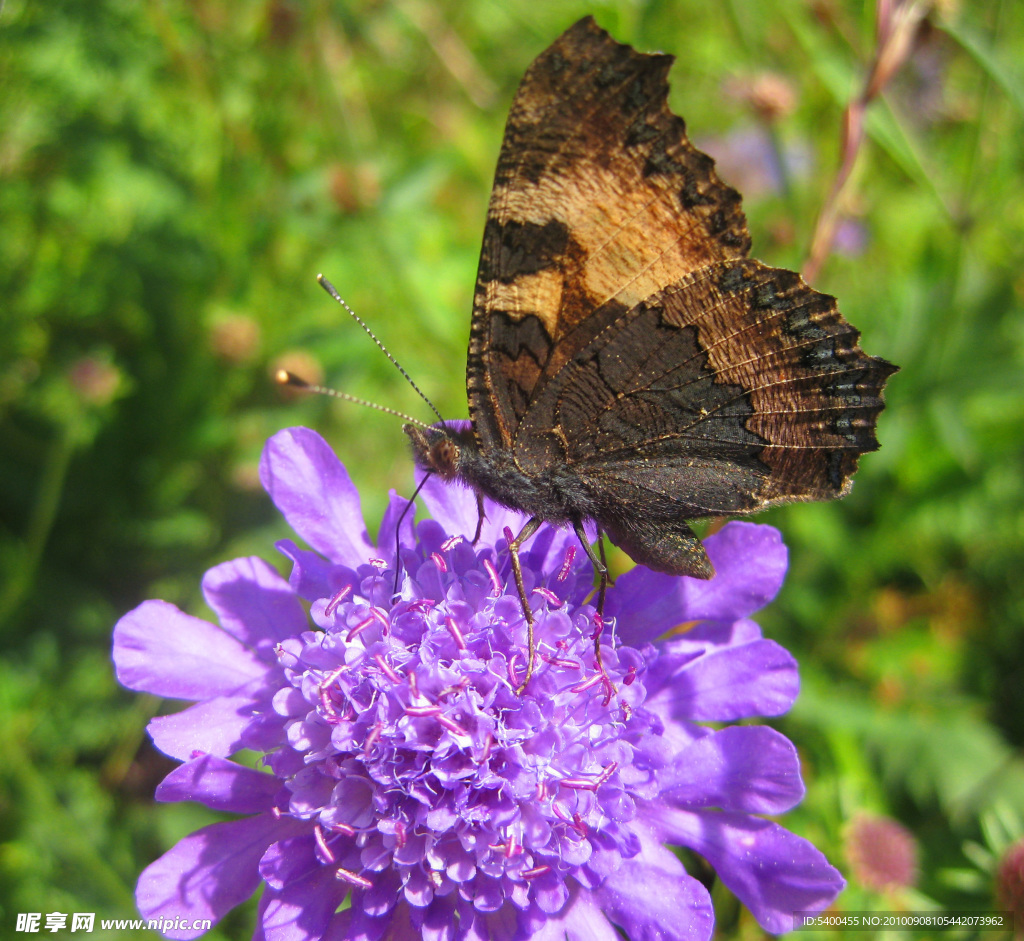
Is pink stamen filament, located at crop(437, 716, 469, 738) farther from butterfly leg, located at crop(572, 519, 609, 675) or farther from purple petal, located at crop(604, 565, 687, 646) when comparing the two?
purple petal, located at crop(604, 565, 687, 646)

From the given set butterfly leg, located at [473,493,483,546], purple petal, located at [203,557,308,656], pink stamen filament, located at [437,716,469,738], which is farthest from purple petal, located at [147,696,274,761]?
butterfly leg, located at [473,493,483,546]

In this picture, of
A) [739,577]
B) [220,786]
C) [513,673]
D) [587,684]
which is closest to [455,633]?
[513,673]

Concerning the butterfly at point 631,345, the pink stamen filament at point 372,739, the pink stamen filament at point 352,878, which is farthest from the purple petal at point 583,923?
the butterfly at point 631,345

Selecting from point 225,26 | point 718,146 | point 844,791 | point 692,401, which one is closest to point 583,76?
point 692,401

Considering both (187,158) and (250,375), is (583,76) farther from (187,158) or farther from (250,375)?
(187,158)

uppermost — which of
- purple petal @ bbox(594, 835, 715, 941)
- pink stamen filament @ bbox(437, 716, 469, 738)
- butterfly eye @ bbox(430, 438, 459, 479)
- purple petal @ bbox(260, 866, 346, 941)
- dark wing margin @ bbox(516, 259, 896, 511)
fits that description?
dark wing margin @ bbox(516, 259, 896, 511)

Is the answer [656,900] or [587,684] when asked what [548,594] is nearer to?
[587,684]
